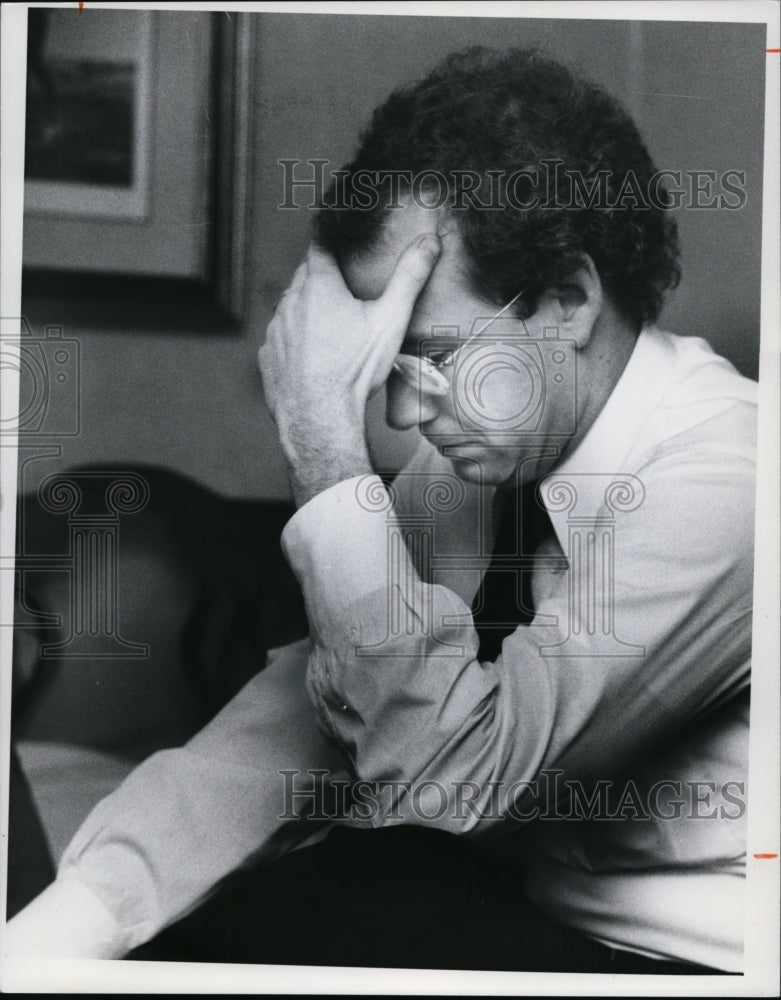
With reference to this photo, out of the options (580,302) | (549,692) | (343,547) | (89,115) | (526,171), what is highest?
(89,115)

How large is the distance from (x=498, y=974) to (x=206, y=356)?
4.46 ft

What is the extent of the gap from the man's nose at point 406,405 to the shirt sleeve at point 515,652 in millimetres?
125

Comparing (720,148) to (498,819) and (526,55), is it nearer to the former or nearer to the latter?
(526,55)

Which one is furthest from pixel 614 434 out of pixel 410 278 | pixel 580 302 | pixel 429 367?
pixel 410 278

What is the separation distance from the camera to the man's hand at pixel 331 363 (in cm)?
188

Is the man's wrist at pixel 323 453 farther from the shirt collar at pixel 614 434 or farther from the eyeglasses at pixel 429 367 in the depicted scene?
the shirt collar at pixel 614 434

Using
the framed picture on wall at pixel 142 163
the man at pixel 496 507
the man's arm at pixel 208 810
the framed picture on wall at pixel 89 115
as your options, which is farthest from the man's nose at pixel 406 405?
the framed picture on wall at pixel 89 115

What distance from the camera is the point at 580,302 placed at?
1887 mm

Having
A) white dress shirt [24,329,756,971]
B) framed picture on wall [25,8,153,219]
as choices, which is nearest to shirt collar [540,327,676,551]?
white dress shirt [24,329,756,971]

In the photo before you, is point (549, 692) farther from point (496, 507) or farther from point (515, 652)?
point (496, 507)

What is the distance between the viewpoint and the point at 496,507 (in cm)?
190

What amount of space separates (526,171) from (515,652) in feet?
3.08

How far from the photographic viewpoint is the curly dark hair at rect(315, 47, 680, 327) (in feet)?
6.19

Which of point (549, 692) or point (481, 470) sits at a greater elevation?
point (481, 470)
